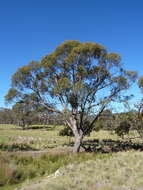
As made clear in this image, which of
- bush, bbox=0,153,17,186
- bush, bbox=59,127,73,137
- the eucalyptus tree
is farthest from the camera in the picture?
bush, bbox=59,127,73,137

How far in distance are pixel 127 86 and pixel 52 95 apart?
21.8ft

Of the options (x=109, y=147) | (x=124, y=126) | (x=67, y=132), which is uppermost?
(x=124, y=126)

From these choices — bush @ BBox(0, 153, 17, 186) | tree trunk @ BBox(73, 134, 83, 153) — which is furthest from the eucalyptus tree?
bush @ BBox(0, 153, 17, 186)

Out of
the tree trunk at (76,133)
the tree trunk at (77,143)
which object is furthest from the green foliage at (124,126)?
the tree trunk at (77,143)

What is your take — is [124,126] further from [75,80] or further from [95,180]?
[95,180]

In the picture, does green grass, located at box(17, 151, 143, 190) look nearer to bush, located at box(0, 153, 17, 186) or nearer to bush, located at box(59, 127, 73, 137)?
bush, located at box(0, 153, 17, 186)

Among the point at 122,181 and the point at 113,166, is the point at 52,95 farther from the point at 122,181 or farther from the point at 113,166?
the point at 122,181

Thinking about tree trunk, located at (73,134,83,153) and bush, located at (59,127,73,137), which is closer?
tree trunk, located at (73,134,83,153)

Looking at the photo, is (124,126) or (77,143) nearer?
(77,143)

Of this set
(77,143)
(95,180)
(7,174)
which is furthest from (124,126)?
(95,180)

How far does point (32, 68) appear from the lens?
20.4 metres

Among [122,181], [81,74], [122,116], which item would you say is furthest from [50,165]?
[122,116]

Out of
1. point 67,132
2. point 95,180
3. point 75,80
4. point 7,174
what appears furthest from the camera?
point 67,132

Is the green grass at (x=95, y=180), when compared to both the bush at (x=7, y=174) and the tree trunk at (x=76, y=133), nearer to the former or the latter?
the bush at (x=7, y=174)
